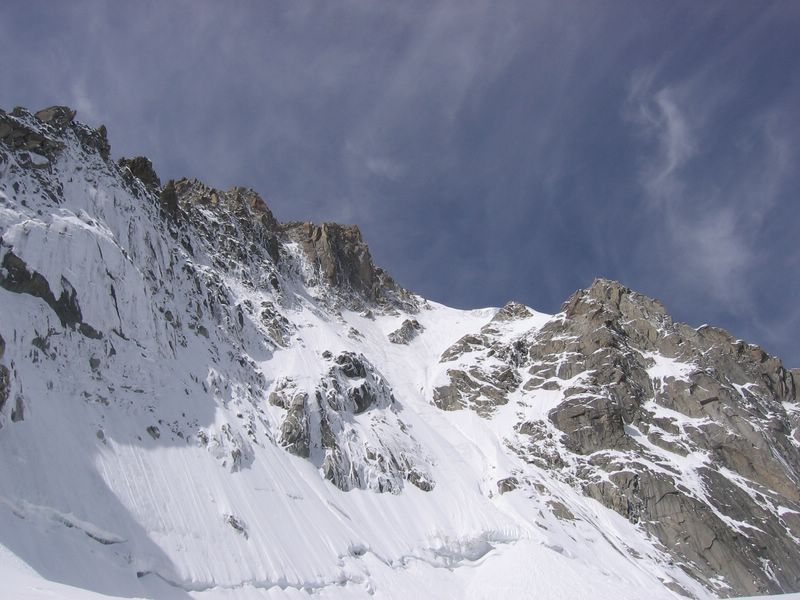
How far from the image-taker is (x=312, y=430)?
5244 centimetres

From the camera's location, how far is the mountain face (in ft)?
99.7

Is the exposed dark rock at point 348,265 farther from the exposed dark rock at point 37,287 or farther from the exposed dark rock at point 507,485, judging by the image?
the exposed dark rock at point 37,287

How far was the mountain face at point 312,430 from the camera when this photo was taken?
3039 cm

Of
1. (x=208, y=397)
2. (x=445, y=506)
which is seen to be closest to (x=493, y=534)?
(x=445, y=506)

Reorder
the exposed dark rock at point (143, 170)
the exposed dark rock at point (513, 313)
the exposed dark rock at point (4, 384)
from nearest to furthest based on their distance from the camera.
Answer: the exposed dark rock at point (4, 384), the exposed dark rock at point (143, 170), the exposed dark rock at point (513, 313)

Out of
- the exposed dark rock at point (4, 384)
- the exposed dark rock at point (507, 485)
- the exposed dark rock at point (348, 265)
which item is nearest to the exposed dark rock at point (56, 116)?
the exposed dark rock at point (4, 384)

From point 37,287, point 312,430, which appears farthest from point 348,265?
point 37,287

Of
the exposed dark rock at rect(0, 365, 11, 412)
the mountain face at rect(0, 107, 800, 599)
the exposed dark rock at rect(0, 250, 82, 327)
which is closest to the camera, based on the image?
the exposed dark rock at rect(0, 365, 11, 412)

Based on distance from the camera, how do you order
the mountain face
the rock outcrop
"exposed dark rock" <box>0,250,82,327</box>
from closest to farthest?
the mountain face → "exposed dark rock" <box>0,250,82,327</box> → the rock outcrop

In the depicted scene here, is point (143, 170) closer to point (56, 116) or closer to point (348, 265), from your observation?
point (56, 116)

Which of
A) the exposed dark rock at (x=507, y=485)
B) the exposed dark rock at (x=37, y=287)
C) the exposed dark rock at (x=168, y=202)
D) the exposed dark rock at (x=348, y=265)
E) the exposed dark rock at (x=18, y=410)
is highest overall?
the exposed dark rock at (x=348, y=265)

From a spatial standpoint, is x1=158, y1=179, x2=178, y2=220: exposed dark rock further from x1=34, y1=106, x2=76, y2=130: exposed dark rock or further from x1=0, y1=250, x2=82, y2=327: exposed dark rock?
x1=0, y1=250, x2=82, y2=327: exposed dark rock

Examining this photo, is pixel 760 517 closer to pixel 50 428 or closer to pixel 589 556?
pixel 589 556

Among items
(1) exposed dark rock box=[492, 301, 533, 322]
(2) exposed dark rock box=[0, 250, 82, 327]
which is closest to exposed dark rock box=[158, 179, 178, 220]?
(2) exposed dark rock box=[0, 250, 82, 327]
